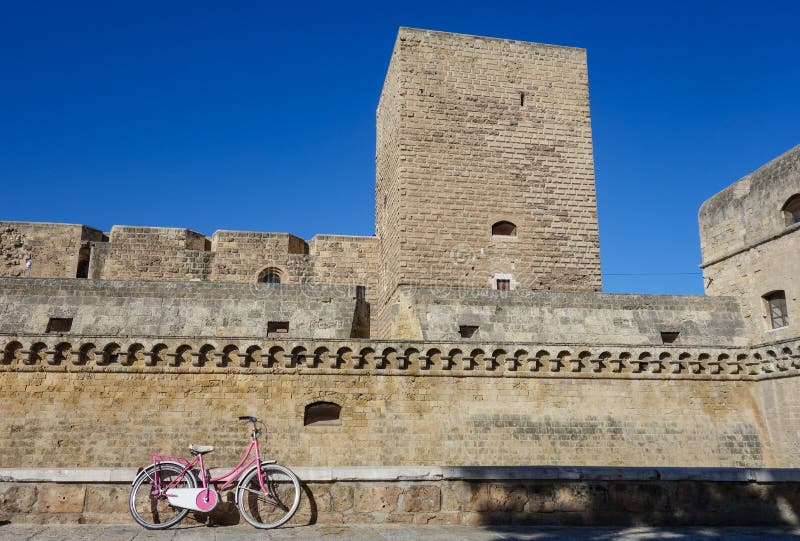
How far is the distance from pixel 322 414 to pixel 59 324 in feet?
19.2

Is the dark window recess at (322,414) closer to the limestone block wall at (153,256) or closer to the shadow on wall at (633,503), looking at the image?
the shadow on wall at (633,503)

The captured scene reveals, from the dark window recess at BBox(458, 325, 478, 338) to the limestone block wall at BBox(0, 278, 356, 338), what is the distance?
7.94 ft

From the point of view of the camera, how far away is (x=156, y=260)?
58.4ft

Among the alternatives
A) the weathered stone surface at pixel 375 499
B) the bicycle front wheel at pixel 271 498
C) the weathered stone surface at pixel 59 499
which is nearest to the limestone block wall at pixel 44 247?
the weathered stone surface at pixel 59 499

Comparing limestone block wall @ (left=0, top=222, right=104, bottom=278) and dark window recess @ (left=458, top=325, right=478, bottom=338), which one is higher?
limestone block wall @ (left=0, top=222, right=104, bottom=278)

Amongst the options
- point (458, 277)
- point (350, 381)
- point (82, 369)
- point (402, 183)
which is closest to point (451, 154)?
point (402, 183)

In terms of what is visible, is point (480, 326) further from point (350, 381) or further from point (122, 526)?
point (122, 526)

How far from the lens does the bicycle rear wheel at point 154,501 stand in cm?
552

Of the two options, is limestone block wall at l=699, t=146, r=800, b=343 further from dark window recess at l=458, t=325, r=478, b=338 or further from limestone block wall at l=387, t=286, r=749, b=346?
dark window recess at l=458, t=325, r=478, b=338

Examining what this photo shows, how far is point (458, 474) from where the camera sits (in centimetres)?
602

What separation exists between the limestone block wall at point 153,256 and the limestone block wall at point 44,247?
880 millimetres

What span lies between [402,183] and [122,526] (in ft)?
39.7

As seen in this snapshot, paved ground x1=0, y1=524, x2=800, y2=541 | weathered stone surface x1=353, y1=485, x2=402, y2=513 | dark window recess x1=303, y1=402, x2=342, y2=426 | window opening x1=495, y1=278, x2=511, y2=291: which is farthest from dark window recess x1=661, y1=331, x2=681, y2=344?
weathered stone surface x1=353, y1=485, x2=402, y2=513

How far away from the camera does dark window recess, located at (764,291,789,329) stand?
547 inches
